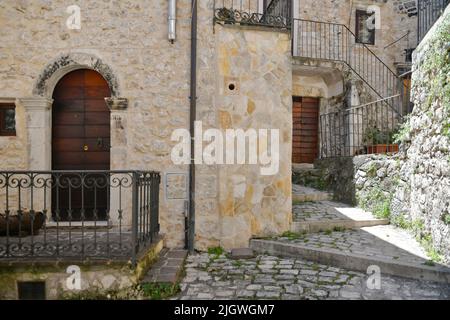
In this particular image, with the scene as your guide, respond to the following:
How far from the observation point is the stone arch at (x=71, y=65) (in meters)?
4.88

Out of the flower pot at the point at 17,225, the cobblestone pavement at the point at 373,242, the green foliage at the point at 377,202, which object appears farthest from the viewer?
the green foliage at the point at 377,202

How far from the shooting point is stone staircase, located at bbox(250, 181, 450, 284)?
3.77m

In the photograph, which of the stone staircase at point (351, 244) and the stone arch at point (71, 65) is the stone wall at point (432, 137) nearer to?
the stone staircase at point (351, 244)

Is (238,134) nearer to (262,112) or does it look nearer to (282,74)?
(262,112)

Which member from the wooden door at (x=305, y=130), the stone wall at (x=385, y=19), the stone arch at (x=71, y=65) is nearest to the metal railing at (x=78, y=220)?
the stone arch at (x=71, y=65)

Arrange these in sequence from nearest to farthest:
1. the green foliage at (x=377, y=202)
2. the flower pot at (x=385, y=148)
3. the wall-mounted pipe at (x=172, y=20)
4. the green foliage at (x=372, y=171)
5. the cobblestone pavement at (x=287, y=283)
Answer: the cobblestone pavement at (x=287, y=283) < the wall-mounted pipe at (x=172, y=20) < the green foliage at (x=377, y=202) < the green foliage at (x=372, y=171) < the flower pot at (x=385, y=148)

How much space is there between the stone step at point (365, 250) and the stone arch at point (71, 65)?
3425 millimetres

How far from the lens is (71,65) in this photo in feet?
16.1

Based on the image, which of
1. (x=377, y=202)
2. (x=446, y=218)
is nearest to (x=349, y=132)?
(x=377, y=202)

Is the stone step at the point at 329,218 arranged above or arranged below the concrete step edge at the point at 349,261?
above

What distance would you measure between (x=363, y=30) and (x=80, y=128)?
10032mm

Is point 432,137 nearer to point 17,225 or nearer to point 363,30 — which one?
point 17,225

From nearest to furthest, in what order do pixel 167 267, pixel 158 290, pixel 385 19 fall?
pixel 158 290 < pixel 167 267 < pixel 385 19
